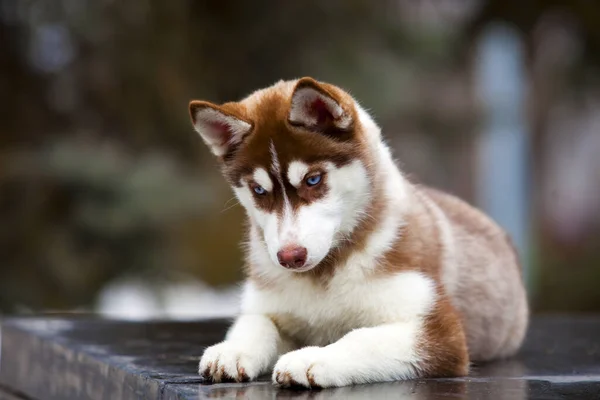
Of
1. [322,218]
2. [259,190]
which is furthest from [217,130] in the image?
[322,218]

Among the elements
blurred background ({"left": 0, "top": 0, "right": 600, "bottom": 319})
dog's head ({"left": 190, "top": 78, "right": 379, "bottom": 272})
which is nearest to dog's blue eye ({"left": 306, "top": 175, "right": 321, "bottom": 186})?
dog's head ({"left": 190, "top": 78, "right": 379, "bottom": 272})

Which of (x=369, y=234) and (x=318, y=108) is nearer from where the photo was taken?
(x=318, y=108)

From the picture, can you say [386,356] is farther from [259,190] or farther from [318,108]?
[318,108]

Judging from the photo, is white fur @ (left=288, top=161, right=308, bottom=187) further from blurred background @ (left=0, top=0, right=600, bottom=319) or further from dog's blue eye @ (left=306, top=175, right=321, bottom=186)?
blurred background @ (left=0, top=0, right=600, bottom=319)

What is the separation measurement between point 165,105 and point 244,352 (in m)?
4.68

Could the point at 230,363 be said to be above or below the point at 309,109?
below

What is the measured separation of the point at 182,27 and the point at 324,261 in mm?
4820

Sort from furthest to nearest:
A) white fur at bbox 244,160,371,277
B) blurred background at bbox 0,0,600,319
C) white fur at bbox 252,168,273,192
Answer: blurred background at bbox 0,0,600,319 < white fur at bbox 252,168,273,192 < white fur at bbox 244,160,371,277

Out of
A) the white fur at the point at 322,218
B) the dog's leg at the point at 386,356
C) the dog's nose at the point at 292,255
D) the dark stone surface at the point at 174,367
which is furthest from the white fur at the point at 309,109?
the dark stone surface at the point at 174,367

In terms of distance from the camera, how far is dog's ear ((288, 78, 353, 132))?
3.53 meters

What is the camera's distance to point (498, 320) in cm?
442

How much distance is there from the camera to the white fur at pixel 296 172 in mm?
3566

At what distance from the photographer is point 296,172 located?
3566mm

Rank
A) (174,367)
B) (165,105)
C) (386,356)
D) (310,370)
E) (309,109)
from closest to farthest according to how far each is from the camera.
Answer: (310,370)
(386,356)
(309,109)
(174,367)
(165,105)
